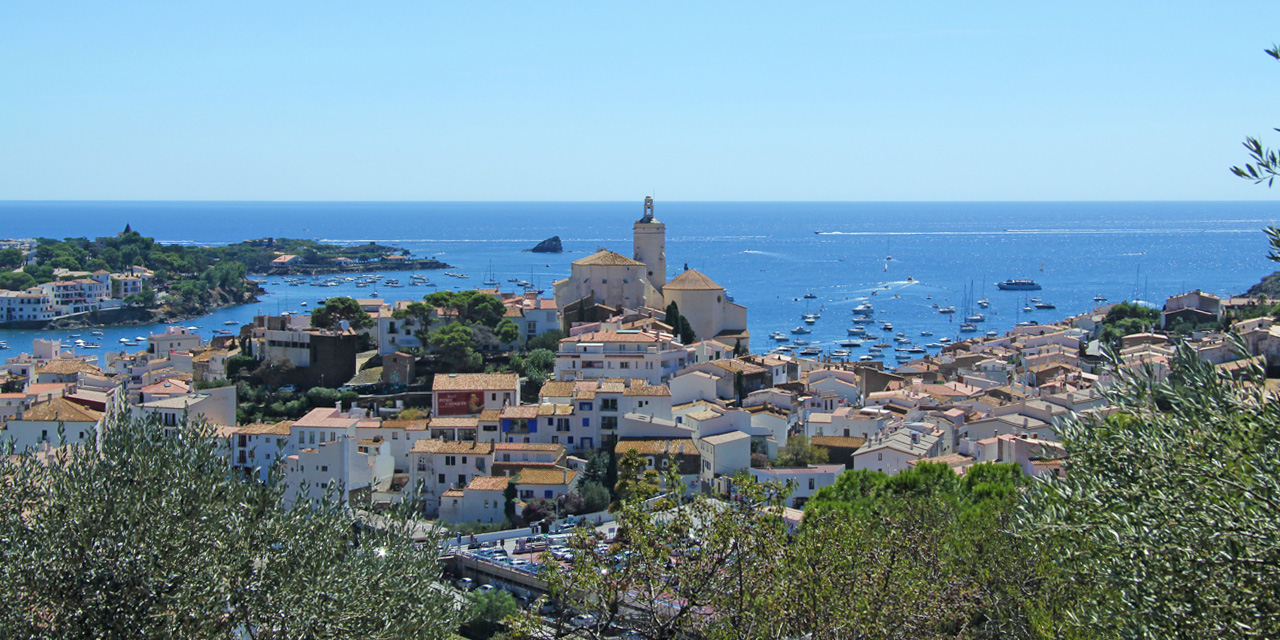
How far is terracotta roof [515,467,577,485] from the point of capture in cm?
2070

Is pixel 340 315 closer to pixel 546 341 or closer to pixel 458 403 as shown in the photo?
pixel 546 341

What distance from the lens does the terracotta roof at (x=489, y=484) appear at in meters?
20.8

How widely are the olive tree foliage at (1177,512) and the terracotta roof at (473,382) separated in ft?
59.9

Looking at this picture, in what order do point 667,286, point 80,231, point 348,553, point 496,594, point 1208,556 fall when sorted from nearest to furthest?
point 1208,556 < point 348,553 < point 496,594 < point 667,286 < point 80,231

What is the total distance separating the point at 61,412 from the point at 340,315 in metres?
7.97

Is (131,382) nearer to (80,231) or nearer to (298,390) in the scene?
(298,390)

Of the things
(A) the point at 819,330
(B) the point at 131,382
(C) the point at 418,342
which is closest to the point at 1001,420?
(C) the point at 418,342

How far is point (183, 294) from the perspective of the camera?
212ft

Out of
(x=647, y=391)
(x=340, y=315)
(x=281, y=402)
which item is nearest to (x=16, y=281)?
(x=340, y=315)

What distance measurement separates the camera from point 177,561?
6.73 metres

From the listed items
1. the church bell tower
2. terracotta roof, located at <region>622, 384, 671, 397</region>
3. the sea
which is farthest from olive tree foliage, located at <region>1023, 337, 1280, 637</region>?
the sea

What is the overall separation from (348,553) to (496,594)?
30.4ft

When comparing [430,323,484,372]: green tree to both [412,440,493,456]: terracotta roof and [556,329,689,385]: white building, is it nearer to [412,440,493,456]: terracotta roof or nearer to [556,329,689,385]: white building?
[556,329,689,385]: white building

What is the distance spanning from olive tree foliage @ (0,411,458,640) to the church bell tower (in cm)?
2664
